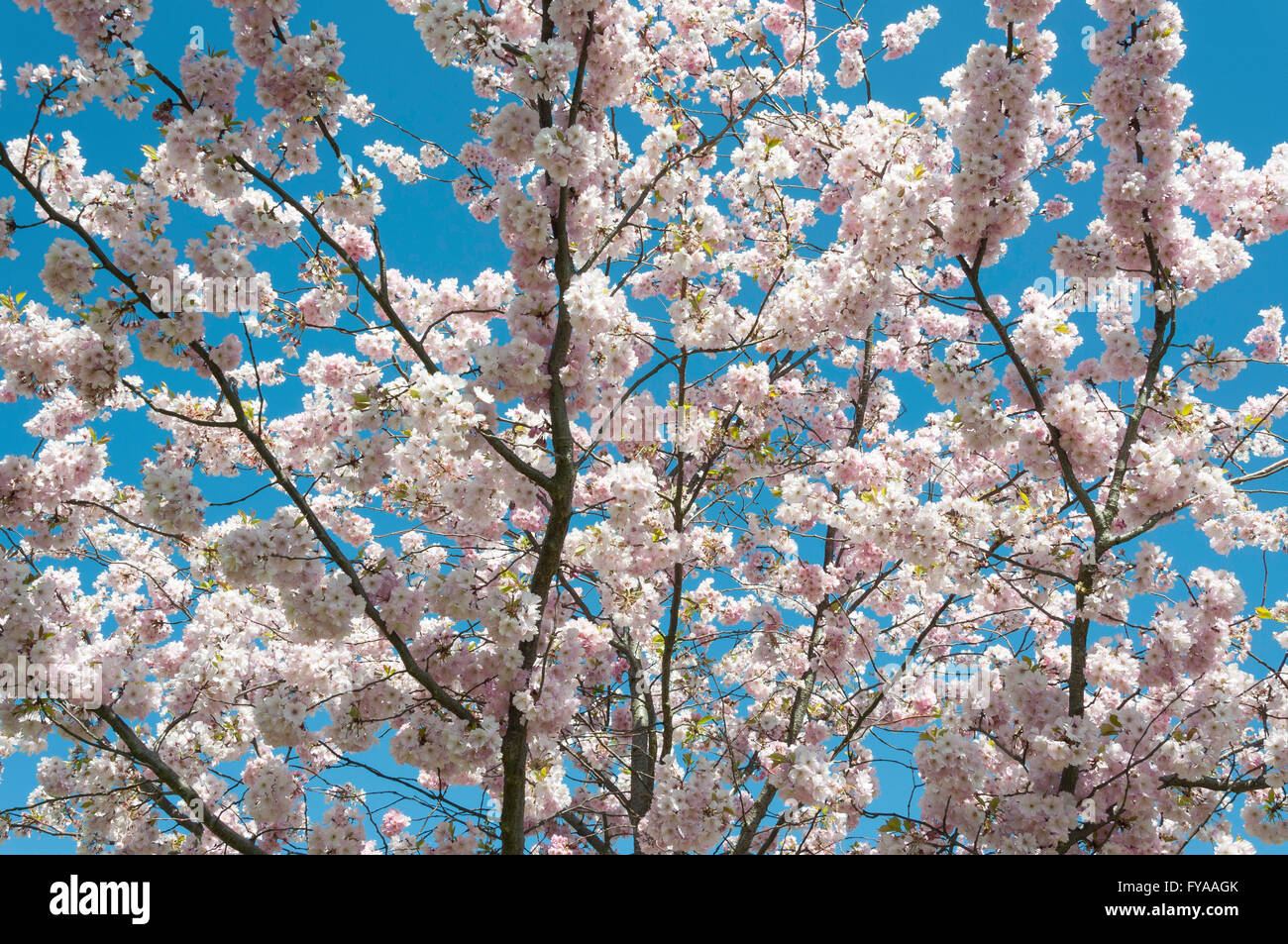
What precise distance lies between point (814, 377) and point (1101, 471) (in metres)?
4.06

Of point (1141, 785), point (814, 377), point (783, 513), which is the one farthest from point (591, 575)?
point (1141, 785)

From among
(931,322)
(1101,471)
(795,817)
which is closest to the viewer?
(1101,471)

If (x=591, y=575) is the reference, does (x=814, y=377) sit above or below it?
above

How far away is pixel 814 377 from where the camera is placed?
32.4 ft

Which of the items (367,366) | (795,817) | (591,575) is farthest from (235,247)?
(795,817)

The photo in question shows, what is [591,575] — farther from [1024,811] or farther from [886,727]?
[1024,811]

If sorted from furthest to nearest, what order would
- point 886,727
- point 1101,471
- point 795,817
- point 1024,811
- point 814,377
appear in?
point 814,377
point 886,727
point 795,817
point 1101,471
point 1024,811

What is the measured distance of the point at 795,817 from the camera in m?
7.04

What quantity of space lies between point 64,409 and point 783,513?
5825 mm

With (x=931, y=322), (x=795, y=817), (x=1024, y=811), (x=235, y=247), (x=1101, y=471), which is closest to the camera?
(x=235, y=247)

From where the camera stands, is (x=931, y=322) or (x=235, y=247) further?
(x=931, y=322)

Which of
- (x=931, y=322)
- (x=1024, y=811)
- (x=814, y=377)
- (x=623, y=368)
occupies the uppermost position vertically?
(x=931, y=322)
